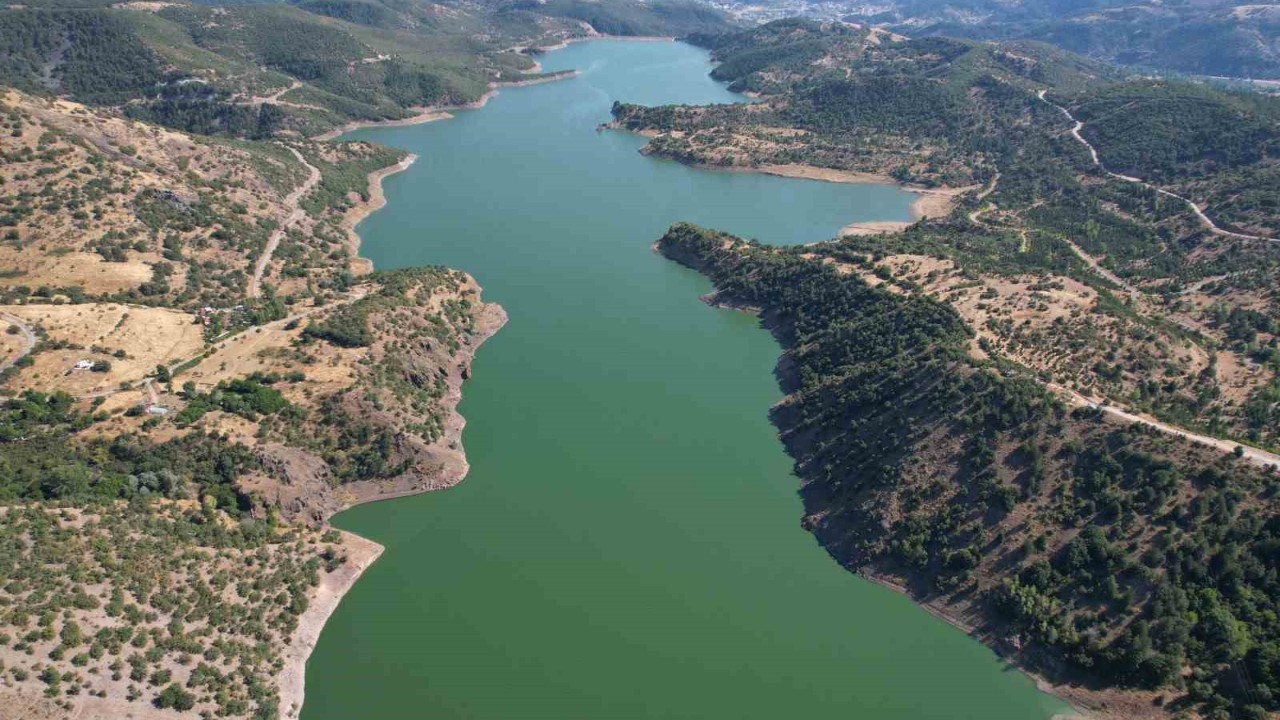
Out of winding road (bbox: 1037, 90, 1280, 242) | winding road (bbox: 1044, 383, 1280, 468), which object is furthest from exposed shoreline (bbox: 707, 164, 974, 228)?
winding road (bbox: 1044, 383, 1280, 468)

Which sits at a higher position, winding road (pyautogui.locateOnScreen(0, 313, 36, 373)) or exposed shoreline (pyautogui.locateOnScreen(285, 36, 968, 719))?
winding road (pyautogui.locateOnScreen(0, 313, 36, 373))

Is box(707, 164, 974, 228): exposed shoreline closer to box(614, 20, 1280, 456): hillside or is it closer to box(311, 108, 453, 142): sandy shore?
box(614, 20, 1280, 456): hillside

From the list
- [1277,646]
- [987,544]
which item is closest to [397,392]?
[987,544]

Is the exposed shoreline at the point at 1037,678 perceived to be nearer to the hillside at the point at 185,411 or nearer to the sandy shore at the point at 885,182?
the hillside at the point at 185,411

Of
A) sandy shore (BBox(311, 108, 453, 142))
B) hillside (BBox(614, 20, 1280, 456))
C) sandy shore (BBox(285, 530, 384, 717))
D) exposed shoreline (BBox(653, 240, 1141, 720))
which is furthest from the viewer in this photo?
sandy shore (BBox(311, 108, 453, 142))

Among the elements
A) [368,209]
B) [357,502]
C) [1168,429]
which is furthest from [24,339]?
[1168,429]

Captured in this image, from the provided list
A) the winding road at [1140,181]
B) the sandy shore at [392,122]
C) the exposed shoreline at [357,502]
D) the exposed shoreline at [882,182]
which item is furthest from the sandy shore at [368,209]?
the winding road at [1140,181]
